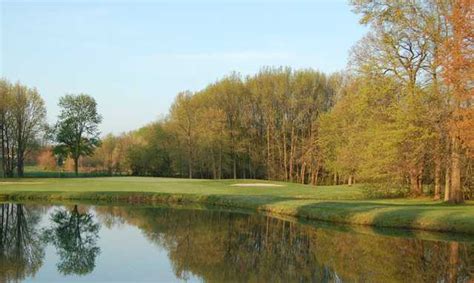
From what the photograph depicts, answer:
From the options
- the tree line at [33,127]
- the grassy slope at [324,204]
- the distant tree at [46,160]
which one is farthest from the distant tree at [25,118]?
the grassy slope at [324,204]

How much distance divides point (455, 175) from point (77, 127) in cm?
6075

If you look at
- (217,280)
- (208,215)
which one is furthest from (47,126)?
(217,280)

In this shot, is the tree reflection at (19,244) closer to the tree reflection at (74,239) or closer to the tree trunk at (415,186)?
the tree reflection at (74,239)

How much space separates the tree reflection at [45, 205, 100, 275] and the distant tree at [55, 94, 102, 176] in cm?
4695

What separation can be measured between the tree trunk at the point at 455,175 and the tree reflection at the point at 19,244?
21088mm

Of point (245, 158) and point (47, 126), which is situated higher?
point (47, 126)

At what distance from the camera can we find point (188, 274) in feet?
46.3

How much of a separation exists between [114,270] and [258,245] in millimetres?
6398

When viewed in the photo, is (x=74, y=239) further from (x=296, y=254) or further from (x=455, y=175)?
(x=455, y=175)

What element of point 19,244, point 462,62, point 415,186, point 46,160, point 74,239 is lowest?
point 74,239

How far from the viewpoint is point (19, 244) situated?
19047 millimetres

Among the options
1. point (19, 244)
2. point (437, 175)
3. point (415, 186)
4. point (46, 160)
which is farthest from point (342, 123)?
point (46, 160)

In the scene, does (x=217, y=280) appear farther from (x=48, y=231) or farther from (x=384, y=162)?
(x=384, y=162)

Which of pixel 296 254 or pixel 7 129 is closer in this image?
pixel 296 254
